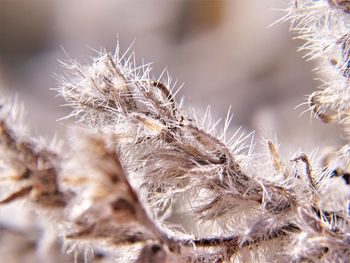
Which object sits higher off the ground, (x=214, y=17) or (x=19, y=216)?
(x=214, y=17)

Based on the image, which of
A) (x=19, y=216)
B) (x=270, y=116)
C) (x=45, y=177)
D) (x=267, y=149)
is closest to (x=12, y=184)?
(x=45, y=177)

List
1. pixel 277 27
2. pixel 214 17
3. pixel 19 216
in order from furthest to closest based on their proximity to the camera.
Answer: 1. pixel 214 17
2. pixel 277 27
3. pixel 19 216

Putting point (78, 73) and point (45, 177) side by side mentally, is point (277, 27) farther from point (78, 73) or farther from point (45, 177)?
point (45, 177)

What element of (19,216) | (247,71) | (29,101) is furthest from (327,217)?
(29,101)

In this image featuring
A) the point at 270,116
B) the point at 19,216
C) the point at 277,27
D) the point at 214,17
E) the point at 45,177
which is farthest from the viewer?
the point at 214,17

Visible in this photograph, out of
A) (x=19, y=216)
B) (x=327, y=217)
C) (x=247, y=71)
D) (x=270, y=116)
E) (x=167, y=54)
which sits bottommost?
(x=327, y=217)

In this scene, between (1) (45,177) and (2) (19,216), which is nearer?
(1) (45,177)

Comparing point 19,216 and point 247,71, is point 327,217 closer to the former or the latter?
point 19,216
